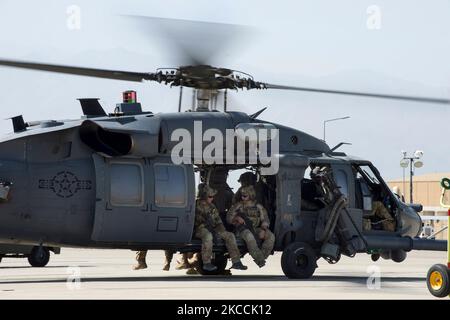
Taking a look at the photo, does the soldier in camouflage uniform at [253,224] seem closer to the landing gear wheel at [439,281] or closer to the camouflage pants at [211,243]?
the camouflage pants at [211,243]

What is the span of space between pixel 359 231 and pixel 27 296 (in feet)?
27.9

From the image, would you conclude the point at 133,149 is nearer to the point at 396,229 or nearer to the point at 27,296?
the point at 27,296

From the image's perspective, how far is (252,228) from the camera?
20.0 metres

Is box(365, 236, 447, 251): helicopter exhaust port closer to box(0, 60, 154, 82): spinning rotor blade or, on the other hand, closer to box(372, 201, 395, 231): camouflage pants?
box(372, 201, 395, 231): camouflage pants

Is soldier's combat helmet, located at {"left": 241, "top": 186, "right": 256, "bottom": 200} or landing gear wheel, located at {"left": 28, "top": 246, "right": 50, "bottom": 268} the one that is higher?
soldier's combat helmet, located at {"left": 241, "top": 186, "right": 256, "bottom": 200}

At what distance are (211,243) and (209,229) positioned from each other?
17.7 inches

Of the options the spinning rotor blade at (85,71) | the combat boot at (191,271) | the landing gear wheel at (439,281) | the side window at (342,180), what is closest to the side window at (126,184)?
the spinning rotor blade at (85,71)

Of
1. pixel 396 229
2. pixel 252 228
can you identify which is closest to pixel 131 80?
pixel 252 228

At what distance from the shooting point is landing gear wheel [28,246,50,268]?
25703 millimetres

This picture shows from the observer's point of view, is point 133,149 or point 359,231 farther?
point 359,231

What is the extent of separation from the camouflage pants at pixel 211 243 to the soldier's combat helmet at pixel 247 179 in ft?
4.82

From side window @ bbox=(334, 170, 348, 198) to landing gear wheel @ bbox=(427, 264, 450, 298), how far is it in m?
5.97

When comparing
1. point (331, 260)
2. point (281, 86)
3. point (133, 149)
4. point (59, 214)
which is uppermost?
point (281, 86)

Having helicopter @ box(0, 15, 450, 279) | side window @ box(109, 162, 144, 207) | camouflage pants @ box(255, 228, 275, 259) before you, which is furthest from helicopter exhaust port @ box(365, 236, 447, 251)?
side window @ box(109, 162, 144, 207)
